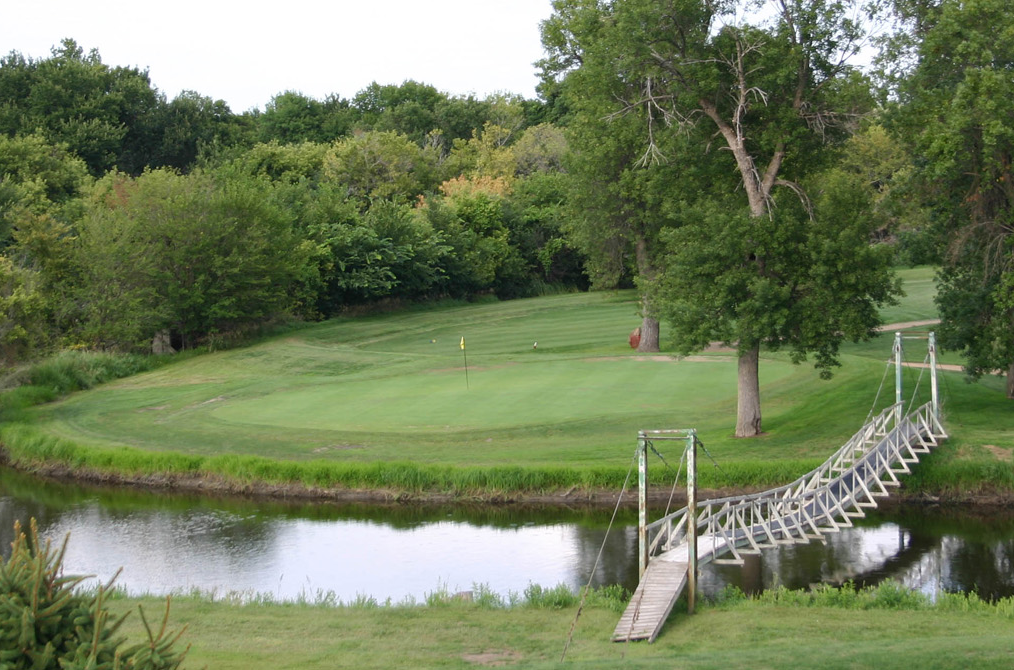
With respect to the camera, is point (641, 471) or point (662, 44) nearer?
point (641, 471)

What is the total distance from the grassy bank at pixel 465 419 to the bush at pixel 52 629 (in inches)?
801

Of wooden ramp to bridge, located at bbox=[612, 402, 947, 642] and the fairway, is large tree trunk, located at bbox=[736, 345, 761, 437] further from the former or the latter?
wooden ramp to bridge, located at bbox=[612, 402, 947, 642]

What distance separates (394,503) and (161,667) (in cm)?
2157

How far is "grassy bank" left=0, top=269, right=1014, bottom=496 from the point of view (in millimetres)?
29922

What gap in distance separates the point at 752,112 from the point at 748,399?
8772mm

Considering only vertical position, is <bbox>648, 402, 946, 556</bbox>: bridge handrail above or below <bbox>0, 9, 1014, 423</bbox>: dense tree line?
below

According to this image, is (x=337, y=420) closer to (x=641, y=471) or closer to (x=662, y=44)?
(x=662, y=44)

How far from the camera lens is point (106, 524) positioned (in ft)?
94.1

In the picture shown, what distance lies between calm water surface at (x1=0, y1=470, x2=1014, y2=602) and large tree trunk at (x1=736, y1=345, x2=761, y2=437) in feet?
16.8

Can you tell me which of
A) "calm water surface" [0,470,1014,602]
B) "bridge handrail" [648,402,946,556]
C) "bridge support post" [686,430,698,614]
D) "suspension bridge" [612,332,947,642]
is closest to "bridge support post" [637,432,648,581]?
"suspension bridge" [612,332,947,642]

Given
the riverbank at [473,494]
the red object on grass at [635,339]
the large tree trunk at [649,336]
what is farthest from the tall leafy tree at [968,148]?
the red object on grass at [635,339]

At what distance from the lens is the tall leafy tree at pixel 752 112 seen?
29.5m

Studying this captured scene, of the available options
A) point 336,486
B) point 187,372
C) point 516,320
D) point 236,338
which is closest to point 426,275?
point 516,320

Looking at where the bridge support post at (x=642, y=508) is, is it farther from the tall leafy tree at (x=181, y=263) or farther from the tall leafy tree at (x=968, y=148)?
the tall leafy tree at (x=181, y=263)
